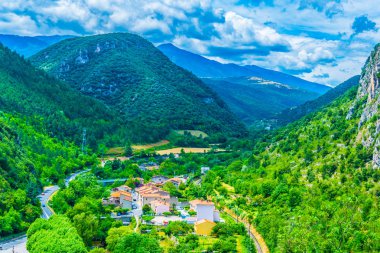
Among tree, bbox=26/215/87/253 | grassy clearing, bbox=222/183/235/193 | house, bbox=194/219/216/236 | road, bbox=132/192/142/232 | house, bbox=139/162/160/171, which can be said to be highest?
house, bbox=139/162/160/171

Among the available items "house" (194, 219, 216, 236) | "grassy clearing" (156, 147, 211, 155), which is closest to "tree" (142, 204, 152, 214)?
"house" (194, 219, 216, 236)

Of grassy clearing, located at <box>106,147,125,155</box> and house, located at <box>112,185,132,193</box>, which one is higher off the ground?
grassy clearing, located at <box>106,147,125,155</box>

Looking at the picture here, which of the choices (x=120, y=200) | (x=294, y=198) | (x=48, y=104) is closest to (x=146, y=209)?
(x=120, y=200)

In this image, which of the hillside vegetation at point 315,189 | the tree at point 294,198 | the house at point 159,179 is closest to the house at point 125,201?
the hillside vegetation at point 315,189

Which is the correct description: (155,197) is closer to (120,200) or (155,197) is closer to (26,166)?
(120,200)

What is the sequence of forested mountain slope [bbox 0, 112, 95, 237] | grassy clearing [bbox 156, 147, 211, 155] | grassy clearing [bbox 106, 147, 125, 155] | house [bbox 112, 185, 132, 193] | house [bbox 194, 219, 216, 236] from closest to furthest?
1. forested mountain slope [bbox 0, 112, 95, 237]
2. house [bbox 194, 219, 216, 236]
3. house [bbox 112, 185, 132, 193]
4. grassy clearing [bbox 106, 147, 125, 155]
5. grassy clearing [bbox 156, 147, 211, 155]

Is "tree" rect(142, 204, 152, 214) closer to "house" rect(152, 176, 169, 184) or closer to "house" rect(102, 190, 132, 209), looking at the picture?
"house" rect(102, 190, 132, 209)
